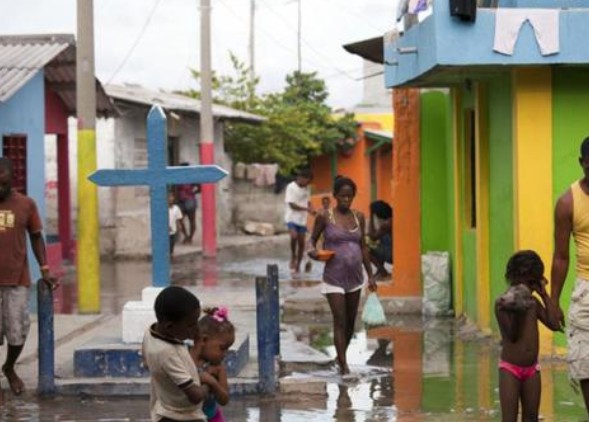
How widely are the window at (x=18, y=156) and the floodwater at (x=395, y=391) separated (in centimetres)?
645

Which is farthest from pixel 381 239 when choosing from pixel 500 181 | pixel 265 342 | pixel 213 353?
pixel 213 353

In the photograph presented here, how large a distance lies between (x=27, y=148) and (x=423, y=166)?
677cm

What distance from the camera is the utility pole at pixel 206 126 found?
25328mm

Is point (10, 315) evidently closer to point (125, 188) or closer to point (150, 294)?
point (150, 294)

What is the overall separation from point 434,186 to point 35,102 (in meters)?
7.23

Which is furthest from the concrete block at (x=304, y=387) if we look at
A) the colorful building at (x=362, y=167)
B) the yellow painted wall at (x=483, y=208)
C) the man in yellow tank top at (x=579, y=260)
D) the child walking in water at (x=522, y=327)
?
the colorful building at (x=362, y=167)

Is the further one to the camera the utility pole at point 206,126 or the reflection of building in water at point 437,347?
the utility pole at point 206,126

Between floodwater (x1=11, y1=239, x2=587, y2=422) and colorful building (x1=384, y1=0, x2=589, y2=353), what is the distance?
63 centimetres

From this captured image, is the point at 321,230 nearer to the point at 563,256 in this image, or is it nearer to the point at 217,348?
the point at 563,256

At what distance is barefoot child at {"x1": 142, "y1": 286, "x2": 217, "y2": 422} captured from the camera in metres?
6.13

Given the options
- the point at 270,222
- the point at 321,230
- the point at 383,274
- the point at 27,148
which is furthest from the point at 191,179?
the point at 270,222

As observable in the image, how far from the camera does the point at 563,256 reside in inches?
A: 316

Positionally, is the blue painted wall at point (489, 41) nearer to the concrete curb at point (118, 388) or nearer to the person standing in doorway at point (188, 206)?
the concrete curb at point (118, 388)

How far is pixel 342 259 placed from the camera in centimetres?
1170
